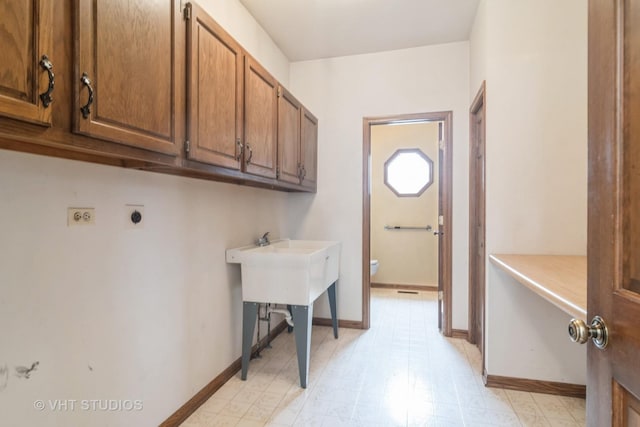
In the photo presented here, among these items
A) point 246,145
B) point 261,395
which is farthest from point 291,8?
point 261,395

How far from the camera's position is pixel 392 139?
4645mm

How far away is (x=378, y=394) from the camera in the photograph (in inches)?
77.4

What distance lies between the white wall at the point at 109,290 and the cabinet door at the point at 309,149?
0.85m

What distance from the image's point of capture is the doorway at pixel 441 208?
291cm

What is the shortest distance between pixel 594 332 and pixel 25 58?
144cm

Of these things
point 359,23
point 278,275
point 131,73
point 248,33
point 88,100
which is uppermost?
point 359,23

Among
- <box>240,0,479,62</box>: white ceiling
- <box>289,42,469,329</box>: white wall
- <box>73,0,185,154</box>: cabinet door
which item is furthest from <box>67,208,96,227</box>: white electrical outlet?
<box>289,42,469,329</box>: white wall

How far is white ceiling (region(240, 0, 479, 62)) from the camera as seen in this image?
7.82ft

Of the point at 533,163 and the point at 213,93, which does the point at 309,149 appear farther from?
the point at 533,163

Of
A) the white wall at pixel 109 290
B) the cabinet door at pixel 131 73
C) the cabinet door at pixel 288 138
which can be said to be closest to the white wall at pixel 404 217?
the cabinet door at pixel 288 138

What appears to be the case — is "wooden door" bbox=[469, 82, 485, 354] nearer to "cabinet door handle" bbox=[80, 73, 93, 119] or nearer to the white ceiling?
the white ceiling

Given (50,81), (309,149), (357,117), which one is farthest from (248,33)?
(50,81)

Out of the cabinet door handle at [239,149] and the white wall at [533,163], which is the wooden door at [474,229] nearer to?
the white wall at [533,163]

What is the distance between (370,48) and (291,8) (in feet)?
2.99
